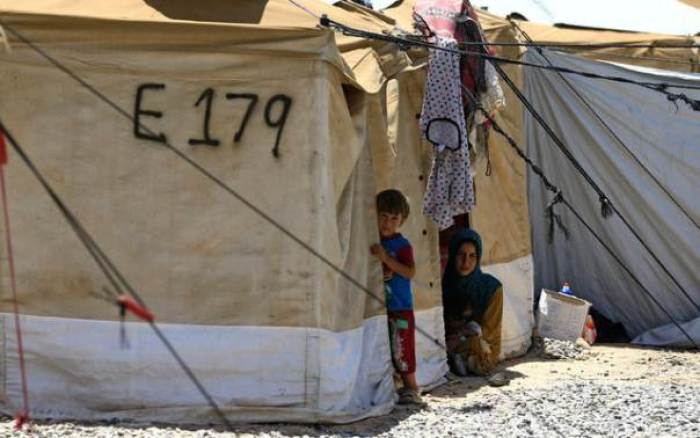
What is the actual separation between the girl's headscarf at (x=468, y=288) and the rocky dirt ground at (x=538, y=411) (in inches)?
17.6

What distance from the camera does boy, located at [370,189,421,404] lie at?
6.93 metres

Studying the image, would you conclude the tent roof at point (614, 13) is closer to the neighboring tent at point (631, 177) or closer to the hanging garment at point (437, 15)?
the neighboring tent at point (631, 177)

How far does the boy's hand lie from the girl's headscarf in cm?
158

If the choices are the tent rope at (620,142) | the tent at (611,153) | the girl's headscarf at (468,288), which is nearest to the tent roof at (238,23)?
the girl's headscarf at (468,288)

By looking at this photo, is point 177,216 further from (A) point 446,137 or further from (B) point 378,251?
(A) point 446,137

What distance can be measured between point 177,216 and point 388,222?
48.7 inches

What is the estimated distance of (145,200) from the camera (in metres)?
6.12

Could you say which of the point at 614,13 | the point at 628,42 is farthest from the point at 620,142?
the point at 614,13

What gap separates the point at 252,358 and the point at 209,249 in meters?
0.51

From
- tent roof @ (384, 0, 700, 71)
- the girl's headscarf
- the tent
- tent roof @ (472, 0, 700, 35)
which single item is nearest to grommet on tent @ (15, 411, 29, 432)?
the girl's headscarf

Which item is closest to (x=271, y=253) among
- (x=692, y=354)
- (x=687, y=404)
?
(x=687, y=404)

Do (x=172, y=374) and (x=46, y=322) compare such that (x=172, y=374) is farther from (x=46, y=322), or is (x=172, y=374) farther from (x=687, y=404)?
(x=687, y=404)

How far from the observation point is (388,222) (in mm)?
6938

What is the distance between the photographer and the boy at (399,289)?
693 centimetres
